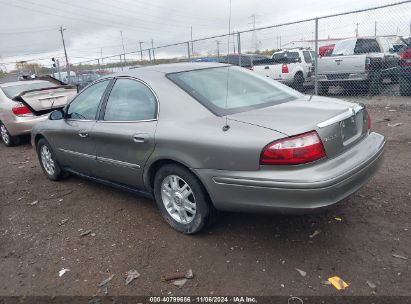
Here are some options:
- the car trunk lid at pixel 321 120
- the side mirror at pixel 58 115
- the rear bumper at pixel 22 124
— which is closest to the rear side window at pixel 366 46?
the car trunk lid at pixel 321 120

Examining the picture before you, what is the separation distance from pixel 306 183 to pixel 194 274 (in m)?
1.12

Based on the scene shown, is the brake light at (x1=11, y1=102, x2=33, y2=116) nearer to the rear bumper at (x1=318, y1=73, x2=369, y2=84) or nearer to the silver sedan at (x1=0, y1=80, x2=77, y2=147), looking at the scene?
the silver sedan at (x1=0, y1=80, x2=77, y2=147)

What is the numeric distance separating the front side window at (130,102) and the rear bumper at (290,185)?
882 millimetres

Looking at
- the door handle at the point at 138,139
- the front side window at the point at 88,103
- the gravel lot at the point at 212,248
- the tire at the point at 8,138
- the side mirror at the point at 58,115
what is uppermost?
the front side window at the point at 88,103

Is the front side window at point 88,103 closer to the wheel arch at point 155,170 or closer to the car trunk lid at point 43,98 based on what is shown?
the wheel arch at point 155,170

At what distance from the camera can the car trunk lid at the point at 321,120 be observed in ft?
8.78

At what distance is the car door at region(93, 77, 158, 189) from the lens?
3374 mm

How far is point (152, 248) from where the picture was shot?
10.6 feet

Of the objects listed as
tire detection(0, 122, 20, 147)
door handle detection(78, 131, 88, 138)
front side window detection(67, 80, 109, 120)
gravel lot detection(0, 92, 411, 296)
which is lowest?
gravel lot detection(0, 92, 411, 296)

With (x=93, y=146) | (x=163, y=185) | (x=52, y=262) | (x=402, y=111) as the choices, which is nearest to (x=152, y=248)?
(x=163, y=185)

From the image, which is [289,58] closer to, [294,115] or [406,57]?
[406,57]

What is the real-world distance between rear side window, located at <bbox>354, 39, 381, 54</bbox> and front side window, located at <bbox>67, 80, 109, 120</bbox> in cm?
918

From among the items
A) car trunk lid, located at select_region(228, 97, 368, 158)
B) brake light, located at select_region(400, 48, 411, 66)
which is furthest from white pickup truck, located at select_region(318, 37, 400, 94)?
car trunk lid, located at select_region(228, 97, 368, 158)

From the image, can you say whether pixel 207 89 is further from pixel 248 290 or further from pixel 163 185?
pixel 248 290
